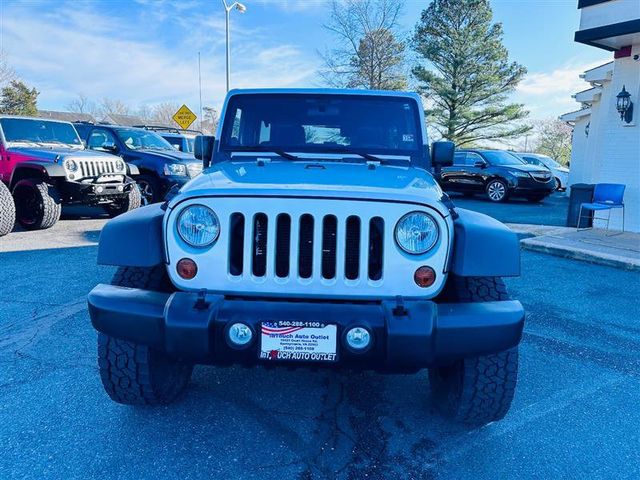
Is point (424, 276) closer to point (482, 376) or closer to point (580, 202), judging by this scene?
point (482, 376)

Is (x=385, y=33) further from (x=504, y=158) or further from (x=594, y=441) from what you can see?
(x=594, y=441)

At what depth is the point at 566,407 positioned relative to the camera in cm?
276

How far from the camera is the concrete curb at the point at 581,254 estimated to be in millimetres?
6184

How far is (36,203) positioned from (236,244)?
6948mm

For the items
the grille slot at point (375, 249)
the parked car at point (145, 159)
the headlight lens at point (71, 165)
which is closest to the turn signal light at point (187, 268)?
the grille slot at point (375, 249)

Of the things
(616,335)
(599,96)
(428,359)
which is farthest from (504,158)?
(428,359)

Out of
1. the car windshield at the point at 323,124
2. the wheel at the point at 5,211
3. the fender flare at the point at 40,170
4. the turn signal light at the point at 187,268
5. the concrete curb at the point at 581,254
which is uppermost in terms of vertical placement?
the car windshield at the point at 323,124

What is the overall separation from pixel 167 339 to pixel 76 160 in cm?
696

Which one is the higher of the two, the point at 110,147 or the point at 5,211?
the point at 110,147

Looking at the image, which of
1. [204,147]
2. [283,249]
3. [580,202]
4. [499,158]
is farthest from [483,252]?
[499,158]

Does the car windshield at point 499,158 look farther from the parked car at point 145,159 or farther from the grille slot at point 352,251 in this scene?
the grille slot at point 352,251

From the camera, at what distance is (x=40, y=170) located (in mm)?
7508

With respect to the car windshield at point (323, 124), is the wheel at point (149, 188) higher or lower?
lower

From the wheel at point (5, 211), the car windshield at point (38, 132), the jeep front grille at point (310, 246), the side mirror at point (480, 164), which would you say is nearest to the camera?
the jeep front grille at point (310, 246)
